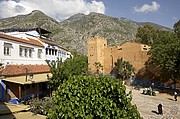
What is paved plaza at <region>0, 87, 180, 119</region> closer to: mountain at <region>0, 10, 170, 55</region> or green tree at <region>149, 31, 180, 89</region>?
green tree at <region>149, 31, 180, 89</region>

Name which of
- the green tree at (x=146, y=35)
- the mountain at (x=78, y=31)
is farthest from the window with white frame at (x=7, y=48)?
the mountain at (x=78, y=31)

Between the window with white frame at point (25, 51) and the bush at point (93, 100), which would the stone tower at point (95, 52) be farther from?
the bush at point (93, 100)

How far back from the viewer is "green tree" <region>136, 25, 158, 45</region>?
2817 inches

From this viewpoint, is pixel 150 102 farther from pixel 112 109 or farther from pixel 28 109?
pixel 112 109

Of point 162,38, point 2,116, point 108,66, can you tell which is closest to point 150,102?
point 162,38

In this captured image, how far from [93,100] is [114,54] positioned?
1972 inches

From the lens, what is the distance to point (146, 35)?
72625 mm

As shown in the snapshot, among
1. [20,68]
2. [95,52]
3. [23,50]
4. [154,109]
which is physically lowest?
[154,109]

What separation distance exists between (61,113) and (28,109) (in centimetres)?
1166

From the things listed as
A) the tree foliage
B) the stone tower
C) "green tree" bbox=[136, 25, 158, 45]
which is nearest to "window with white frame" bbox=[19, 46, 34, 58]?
the tree foliage

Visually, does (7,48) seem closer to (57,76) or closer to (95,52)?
(57,76)

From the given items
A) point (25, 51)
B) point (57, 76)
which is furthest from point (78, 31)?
point (57, 76)

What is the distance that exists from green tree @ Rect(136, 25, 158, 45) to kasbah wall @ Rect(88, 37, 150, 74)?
18.4m

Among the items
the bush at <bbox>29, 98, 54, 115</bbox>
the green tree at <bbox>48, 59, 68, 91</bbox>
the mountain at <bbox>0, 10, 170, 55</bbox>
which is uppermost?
the mountain at <bbox>0, 10, 170, 55</bbox>
